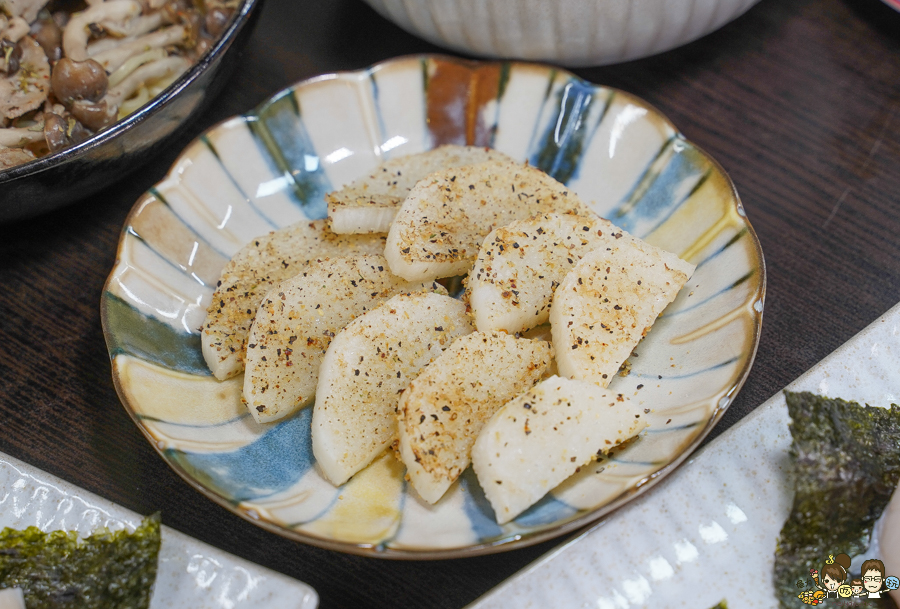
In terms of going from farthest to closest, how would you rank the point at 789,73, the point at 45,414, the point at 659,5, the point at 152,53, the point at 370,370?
the point at 789,73 → the point at 152,53 → the point at 659,5 → the point at 45,414 → the point at 370,370

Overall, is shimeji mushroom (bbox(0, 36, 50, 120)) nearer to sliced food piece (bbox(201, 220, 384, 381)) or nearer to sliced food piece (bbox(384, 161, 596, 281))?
sliced food piece (bbox(201, 220, 384, 381))

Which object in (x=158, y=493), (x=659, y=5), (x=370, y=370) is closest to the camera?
(x=370, y=370)

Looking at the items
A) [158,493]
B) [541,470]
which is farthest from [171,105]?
[541,470]

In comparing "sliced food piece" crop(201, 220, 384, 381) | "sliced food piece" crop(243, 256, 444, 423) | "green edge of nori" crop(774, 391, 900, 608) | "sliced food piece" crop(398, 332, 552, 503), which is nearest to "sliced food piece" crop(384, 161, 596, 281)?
"sliced food piece" crop(243, 256, 444, 423)

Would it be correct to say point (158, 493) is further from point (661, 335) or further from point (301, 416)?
point (661, 335)

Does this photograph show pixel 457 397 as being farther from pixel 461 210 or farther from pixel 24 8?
pixel 24 8

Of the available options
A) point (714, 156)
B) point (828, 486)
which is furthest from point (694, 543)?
point (714, 156)

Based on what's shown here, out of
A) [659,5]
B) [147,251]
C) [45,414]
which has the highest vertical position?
[659,5]

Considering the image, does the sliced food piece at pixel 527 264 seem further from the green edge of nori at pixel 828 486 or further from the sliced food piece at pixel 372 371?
the green edge of nori at pixel 828 486
